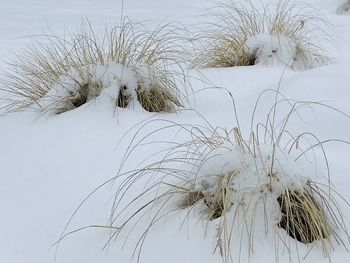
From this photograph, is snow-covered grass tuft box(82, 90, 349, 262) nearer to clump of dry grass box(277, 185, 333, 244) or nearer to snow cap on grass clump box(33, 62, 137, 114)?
clump of dry grass box(277, 185, 333, 244)

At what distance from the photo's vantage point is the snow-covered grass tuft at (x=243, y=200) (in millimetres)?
1840

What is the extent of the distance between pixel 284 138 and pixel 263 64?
5.23 ft

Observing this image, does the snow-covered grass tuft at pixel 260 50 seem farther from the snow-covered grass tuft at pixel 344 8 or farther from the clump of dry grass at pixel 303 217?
the snow-covered grass tuft at pixel 344 8

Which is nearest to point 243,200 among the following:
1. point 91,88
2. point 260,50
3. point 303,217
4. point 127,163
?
point 303,217

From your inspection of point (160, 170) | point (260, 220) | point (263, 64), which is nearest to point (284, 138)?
point (160, 170)

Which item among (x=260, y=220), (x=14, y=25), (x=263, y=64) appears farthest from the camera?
(x=14, y=25)

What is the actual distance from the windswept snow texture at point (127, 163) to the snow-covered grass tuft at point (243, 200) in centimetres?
1

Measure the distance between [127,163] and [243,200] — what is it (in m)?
0.68

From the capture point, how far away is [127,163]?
245 centimetres

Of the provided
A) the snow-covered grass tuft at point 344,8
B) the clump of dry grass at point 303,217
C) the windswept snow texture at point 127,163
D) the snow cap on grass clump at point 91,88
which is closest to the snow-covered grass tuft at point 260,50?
the windswept snow texture at point 127,163

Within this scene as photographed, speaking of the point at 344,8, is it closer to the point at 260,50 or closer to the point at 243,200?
the point at 260,50

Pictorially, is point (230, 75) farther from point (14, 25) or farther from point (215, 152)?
point (14, 25)

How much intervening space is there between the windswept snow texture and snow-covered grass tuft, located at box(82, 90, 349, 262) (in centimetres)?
1

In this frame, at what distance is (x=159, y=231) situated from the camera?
1938 millimetres
